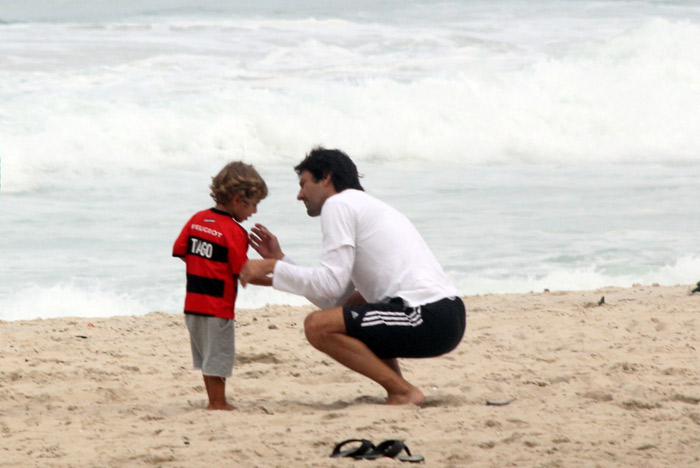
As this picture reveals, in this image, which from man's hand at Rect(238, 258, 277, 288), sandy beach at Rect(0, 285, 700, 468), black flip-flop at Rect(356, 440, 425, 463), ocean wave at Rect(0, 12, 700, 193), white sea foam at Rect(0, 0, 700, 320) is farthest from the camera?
ocean wave at Rect(0, 12, 700, 193)

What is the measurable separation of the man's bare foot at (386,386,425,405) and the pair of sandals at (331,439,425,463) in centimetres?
82

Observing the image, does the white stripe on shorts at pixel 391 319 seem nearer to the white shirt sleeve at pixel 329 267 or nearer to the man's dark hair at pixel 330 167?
the white shirt sleeve at pixel 329 267

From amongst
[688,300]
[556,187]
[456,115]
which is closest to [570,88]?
[456,115]

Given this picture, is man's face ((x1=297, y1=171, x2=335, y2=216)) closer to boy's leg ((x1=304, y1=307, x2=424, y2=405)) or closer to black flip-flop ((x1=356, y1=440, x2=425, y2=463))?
boy's leg ((x1=304, y1=307, x2=424, y2=405))

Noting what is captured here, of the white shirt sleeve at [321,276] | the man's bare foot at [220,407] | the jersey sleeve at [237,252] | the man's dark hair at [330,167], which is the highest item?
the man's dark hair at [330,167]

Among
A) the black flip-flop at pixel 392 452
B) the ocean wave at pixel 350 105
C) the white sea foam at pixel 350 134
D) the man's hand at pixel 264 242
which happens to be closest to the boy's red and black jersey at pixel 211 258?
the man's hand at pixel 264 242

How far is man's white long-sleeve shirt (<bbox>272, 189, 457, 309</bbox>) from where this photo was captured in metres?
4.33

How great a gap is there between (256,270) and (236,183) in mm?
396

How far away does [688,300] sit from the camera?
6.97 metres

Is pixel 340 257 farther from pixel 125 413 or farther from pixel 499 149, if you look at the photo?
pixel 499 149

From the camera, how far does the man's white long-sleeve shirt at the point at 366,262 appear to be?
14.2 feet

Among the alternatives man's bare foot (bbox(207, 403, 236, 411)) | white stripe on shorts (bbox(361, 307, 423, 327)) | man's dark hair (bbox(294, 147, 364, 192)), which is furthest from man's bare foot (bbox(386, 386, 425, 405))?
man's dark hair (bbox(294, 147, 364, 192))

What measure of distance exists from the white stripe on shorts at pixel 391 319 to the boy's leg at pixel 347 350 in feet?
0.38

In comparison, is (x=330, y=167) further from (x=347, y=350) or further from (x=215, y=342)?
(x=215, y=342)
